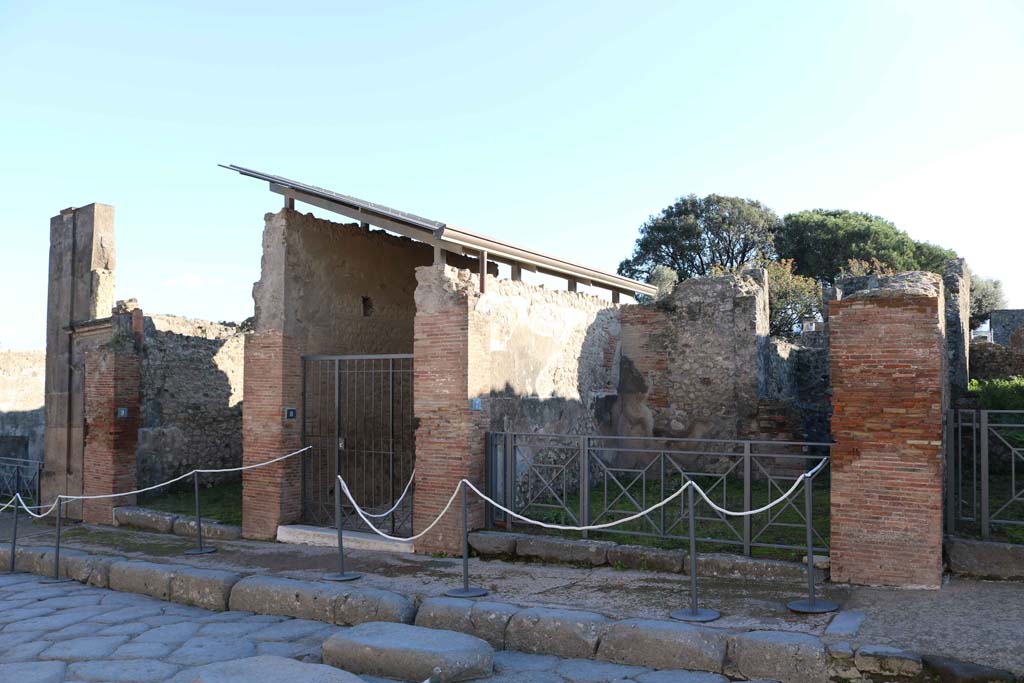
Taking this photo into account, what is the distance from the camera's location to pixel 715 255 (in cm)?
3772

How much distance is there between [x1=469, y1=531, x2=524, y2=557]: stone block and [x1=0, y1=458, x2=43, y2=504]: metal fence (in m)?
8.75

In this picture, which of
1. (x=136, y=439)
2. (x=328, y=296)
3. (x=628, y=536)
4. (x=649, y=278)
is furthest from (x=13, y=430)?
(x=649, y=278)

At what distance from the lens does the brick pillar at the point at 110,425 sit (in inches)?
430

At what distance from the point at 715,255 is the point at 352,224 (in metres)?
30.1

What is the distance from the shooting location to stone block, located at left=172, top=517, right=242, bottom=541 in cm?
927

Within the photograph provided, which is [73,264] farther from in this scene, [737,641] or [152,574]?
[737,641]

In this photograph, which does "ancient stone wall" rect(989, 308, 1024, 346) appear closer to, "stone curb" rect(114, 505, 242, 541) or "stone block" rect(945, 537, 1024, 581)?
"stone block" rect(945, 537, 1024, 581)

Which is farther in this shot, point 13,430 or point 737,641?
point 13,430

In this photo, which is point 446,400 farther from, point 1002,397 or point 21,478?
point 21,478

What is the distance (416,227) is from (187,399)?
686 centimetres

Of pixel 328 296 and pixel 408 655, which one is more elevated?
pixel 328 296

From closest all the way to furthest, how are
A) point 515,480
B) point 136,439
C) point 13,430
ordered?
point 515,480 → point 136,439 → point 13,430

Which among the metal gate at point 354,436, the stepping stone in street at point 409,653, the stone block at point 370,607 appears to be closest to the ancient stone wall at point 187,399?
the metal gate at point 354,436

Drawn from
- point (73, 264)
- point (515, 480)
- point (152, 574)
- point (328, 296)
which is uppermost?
point (73, 264)
